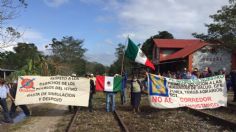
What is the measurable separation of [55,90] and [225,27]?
1995 centimetres

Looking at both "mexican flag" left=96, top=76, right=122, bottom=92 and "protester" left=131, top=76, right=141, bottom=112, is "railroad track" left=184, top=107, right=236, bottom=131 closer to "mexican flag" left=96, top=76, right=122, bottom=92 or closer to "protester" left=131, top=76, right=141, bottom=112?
"protester" left=131, top=76, right=141, bottom=112

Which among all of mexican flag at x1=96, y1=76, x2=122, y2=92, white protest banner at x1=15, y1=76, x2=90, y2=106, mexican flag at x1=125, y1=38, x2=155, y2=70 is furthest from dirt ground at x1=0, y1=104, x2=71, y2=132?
mexican flag at x1=125, y1=38, x2=155, y2=70

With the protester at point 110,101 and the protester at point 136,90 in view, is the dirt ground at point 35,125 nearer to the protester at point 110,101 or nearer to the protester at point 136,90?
the protester at point 110,101

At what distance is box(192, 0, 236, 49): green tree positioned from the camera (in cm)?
3362

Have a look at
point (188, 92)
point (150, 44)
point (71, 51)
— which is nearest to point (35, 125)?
point (188, 92)

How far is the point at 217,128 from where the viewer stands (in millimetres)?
12766

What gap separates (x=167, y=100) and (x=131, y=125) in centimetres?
368

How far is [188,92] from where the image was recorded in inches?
692

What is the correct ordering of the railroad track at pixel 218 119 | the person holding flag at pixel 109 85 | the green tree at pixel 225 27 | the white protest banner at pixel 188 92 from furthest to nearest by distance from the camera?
the green tree at pixel 225 27 → the person holding flag at pixel 109 85 → the white protest banner at pixel 188 92 → the railroad track at pixel 218 119

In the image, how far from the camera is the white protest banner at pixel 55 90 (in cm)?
A: 1794

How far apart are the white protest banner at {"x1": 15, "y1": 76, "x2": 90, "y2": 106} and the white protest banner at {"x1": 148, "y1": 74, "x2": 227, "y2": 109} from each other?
2996 mm

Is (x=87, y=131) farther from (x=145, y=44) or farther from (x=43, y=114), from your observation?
(x=145, y=44)

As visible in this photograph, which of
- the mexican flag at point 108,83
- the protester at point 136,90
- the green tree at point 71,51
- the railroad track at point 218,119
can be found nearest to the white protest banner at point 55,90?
the mexican flag at point 108,83

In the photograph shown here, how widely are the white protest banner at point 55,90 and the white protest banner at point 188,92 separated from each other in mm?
2996
